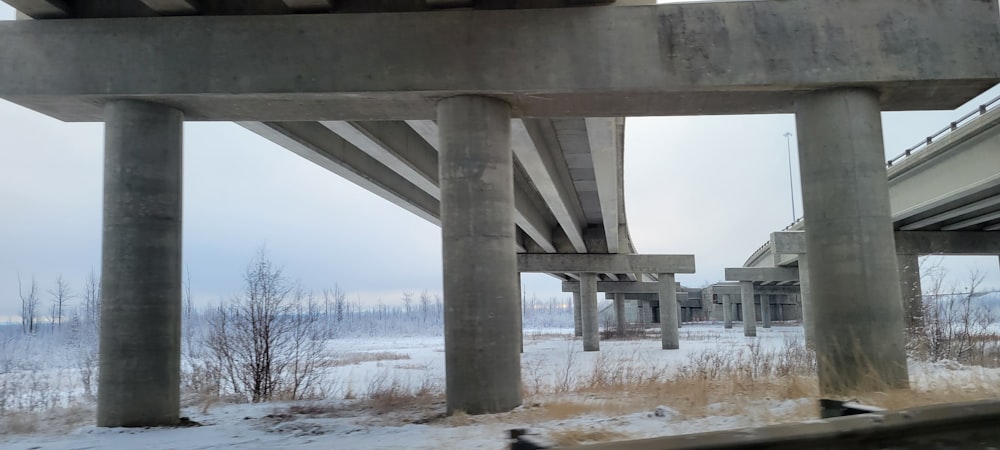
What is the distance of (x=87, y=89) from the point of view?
9242mm

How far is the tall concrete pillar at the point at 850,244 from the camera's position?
361 inches

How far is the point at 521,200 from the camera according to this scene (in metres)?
21.8

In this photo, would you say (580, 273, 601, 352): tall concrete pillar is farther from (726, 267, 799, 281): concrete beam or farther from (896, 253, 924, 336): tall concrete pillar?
(726, 267, 799, 281): concrete beam

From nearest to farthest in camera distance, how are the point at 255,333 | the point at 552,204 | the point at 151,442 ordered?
the point at 151,442, the point at 255,333, the point at 552,204

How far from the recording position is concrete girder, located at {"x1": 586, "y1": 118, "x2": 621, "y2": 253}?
13407 mm

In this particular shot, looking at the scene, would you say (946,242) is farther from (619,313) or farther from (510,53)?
(619,313)

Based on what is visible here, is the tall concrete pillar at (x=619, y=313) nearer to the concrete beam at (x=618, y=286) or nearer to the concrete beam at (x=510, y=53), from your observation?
the concrete beam at (x=618, y=286)

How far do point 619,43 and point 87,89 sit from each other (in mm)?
7628

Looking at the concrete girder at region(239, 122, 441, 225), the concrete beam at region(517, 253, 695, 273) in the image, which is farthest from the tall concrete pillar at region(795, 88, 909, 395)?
the concrete beam at region(517, 253, 695, 273)

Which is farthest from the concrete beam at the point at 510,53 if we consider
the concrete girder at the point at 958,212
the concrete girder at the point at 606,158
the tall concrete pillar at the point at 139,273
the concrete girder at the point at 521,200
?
the concrete girder at the point at 958,212

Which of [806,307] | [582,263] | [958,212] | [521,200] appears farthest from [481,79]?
[582,263]

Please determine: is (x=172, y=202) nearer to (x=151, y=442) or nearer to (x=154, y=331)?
(x=154, y=331)

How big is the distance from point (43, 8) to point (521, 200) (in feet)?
48.3

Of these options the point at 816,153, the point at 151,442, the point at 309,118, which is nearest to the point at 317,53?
the point at 309,118
